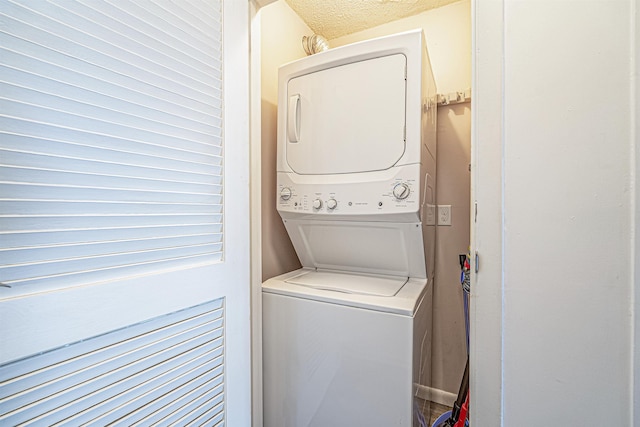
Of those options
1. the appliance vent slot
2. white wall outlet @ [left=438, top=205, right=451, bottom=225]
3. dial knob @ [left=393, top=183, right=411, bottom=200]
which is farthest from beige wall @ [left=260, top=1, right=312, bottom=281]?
white wall outlet @ [left=438, top=205, right=451, bottom=225]

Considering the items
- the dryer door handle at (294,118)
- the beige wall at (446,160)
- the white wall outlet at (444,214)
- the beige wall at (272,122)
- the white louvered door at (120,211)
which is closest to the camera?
the white louvered door at (120,211)

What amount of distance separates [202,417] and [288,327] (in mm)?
520

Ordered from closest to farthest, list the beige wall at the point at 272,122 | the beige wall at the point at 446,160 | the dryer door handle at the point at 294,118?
1. the dryer door handle at the point at 294,118
2. the beige wall at the point at 272,122
3. the beige wall at the point at 446,160

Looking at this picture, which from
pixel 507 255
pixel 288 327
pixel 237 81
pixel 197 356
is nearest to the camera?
pixel 507 255

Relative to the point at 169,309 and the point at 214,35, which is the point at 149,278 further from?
the point at 214,35

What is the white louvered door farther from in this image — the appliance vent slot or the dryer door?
the dryer door

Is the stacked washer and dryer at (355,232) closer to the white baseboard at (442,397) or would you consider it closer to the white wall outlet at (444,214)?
the white wall outlet at (444,214)

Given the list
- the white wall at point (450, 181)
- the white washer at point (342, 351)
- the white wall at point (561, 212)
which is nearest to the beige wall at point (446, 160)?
the white wall at point (450, 181)

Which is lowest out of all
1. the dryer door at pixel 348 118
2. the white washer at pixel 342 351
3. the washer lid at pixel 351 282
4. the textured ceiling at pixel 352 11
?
the white washer at pixel 342 351

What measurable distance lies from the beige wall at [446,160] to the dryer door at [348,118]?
31 centimetres

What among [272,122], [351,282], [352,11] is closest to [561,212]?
[351,282]

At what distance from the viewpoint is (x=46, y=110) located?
697 millimetres

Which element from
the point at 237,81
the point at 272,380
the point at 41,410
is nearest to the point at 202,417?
the point at 272,380

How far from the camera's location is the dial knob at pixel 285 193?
1.70 m
